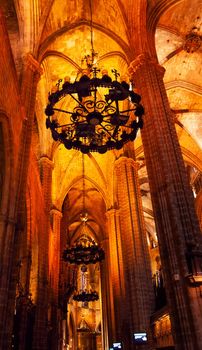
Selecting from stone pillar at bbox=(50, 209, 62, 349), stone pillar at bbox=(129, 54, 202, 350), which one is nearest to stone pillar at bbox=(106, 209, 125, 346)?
stone pillar at bbox=(50, 209, 62, 349)

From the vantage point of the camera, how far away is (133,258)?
40.4 feet

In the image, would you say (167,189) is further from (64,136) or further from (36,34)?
(36,34)

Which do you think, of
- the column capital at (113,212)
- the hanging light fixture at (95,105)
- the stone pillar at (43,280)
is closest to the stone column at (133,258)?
the stone pillar at (43,280)

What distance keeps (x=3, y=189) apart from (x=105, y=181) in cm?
1398

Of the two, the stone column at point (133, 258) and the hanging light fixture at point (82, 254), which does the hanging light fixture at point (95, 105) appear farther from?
the hanging light fixture at point (82, 254)

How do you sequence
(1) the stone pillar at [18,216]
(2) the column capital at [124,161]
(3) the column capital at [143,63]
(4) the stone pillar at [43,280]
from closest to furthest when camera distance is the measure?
(1) the stone pillar at [18,216]
(3) the column capital at [143,63]
(4) the stone pillar at [43,280]
(2) the column capital at [124,161]

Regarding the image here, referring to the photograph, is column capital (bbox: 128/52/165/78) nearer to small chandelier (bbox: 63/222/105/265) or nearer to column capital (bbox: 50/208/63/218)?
small chandelier (bbox: 63/222/105/265)

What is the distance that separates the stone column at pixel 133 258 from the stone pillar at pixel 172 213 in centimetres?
444

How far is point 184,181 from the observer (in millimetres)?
8109

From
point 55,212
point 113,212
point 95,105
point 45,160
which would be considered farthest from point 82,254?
point 95,105

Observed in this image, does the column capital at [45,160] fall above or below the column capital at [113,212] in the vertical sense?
above

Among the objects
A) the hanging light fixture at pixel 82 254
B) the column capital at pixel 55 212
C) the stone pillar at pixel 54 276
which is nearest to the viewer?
the stone pillar at pixel 54 276

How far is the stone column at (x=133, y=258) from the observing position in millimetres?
11211

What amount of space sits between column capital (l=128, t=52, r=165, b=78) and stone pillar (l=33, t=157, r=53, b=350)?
23.5ft
